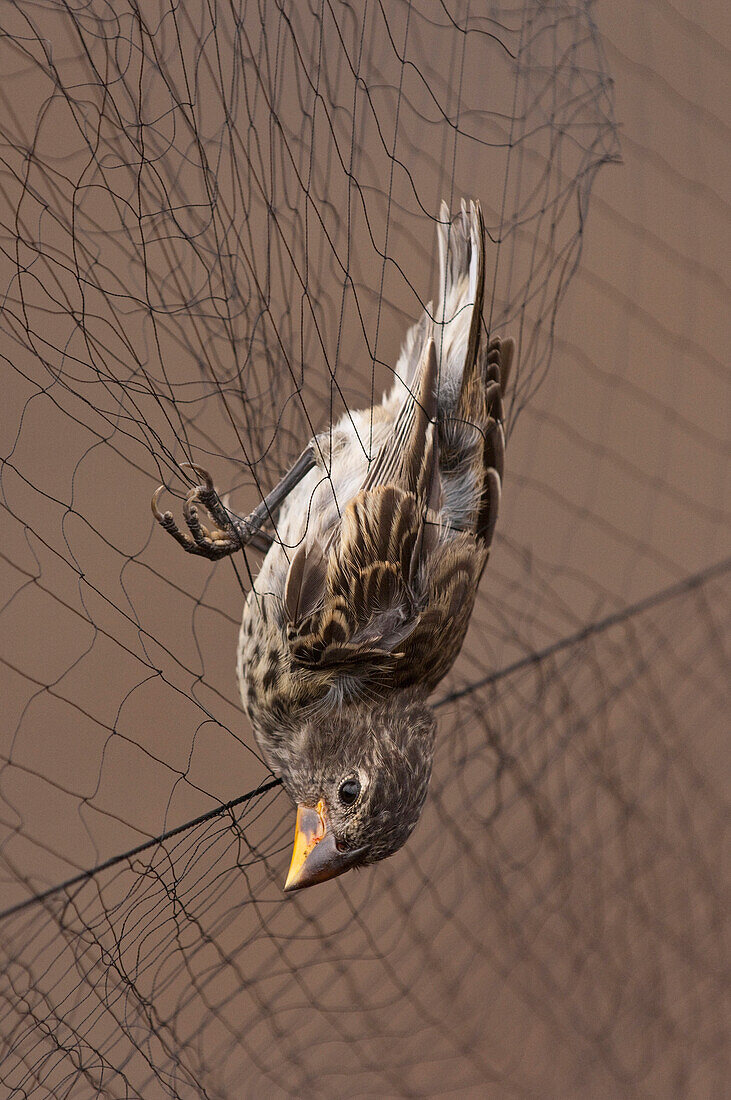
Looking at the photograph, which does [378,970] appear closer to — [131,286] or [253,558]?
[253,558]

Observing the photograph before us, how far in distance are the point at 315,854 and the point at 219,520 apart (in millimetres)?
467

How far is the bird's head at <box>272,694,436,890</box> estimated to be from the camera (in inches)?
52.6

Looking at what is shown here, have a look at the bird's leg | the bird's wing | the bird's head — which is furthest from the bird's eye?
the bird's leg

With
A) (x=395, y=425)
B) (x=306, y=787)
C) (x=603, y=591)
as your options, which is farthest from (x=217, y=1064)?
(x=603, y=591)

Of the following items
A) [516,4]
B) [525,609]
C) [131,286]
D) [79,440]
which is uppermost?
[516,4]

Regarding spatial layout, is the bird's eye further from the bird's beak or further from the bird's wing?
the bird's wing

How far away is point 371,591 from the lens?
134cm

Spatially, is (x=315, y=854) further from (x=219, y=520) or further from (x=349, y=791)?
(x=219, y=520)

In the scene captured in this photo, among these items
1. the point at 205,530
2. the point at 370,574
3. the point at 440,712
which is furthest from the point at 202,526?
the point at 440,712

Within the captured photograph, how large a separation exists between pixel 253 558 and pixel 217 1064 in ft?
3.16

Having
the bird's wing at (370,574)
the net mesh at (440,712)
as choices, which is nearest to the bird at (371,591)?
the bird's wing at (370,574)

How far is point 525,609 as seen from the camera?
2.83 meters

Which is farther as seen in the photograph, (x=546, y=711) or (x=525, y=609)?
(x=525, y=609)

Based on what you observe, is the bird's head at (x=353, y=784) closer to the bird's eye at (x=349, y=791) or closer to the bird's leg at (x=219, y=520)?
the bird's eye at (x=349, y=791)
